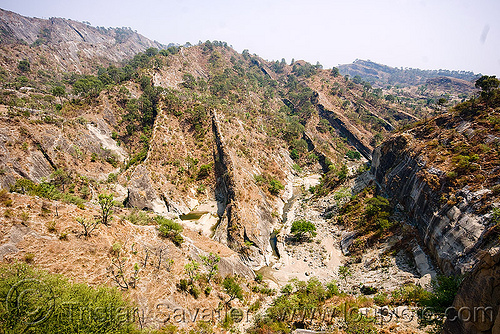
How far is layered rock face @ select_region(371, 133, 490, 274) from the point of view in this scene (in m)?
22.5

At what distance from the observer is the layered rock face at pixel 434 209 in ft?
73.8

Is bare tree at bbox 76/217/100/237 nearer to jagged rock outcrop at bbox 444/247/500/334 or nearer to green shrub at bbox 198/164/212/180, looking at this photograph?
jagged rock outcrop at bbox 444/247/500/334

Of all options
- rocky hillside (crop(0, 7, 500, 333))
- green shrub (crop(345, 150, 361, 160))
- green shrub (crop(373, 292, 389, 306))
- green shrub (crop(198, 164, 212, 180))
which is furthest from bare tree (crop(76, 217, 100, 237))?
green shrub (crop(345, 150, 361, 160))

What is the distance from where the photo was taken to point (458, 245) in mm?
23344

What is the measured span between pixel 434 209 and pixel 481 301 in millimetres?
22365

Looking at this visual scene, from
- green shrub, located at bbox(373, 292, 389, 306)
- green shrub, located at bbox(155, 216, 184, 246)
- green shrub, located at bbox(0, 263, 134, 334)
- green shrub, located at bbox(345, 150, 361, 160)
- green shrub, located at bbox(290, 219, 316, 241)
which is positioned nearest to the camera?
green shrub, located at bbox(0, 263, 134, 334)

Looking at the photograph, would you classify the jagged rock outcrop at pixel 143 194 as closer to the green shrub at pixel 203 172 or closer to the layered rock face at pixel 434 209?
the green shrub at pixel 203 172

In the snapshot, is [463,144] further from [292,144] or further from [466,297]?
[292,144]

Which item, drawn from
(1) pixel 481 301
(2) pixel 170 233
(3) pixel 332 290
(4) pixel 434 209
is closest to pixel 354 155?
(4) pixel 434 209

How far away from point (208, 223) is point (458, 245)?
40445 millimetres

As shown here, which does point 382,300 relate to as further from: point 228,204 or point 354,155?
point 354,155

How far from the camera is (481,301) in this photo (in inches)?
457

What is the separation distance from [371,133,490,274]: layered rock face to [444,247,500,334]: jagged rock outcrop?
38.1ft

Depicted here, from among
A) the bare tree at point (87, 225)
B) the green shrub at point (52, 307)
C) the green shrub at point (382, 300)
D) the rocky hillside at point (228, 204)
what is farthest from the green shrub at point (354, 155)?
the green shrub at point (52, 307)
